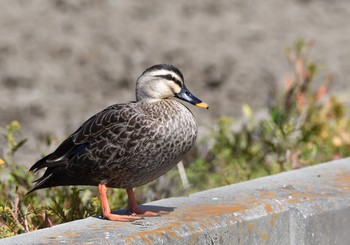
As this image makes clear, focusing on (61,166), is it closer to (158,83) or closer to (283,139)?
(158,83)

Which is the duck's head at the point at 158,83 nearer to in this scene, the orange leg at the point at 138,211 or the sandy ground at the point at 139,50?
the orange leg at the point at 138,211

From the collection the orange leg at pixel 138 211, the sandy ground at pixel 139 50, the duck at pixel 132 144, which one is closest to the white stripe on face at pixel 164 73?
the duck at pixel 132 144

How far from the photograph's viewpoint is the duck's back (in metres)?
4.71

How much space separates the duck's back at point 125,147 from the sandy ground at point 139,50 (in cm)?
298

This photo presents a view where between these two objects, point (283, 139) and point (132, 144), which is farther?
point (283, 139)

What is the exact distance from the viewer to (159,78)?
495cm

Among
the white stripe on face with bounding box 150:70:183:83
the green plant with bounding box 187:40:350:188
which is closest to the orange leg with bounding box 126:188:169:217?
the white stripe on face with bounding box 150:70:183:83

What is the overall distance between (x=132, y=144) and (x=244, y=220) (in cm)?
64

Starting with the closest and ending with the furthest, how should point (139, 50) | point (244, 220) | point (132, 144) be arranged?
point (244, 220) → point (132, 144) → point (139, 50)

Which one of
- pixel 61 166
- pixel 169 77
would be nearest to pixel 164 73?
pixel 169 77

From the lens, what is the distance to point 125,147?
15.5 feet

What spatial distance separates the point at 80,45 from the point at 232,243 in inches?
190

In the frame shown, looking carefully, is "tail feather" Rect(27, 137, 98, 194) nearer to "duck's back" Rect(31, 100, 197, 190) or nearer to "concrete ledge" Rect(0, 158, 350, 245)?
"duck's back" Rect(31, 100, 197, 190)

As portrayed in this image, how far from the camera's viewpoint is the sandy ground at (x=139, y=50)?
28.1 ft
